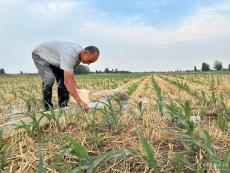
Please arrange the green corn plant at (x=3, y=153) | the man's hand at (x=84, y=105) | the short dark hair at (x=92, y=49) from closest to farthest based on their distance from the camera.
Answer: the green corn plant at (x=3, y=153) < the man's hand at (x=84, y=105) < the short dark hair at (x=92, y=49)

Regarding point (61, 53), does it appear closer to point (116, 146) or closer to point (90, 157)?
Result: point (116, 146)

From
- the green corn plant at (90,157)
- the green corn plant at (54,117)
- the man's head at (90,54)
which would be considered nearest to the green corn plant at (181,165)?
the green corn plant at (90,157)

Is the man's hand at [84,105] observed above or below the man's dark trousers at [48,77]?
below

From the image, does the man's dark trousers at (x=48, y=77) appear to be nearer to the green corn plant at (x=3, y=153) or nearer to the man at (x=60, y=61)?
the man at (x=60, y=61)

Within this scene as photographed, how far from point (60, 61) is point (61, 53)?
0.12 meters

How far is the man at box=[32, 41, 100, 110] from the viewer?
17.4ft

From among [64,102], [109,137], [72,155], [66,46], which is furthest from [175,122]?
[64,102]

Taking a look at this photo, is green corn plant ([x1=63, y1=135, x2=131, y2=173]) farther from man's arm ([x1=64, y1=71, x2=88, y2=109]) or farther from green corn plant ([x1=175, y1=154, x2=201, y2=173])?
man's arm ([x1=64, y1=71, x2=88, y2=109])

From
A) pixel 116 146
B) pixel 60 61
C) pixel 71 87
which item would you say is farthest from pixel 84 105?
pixel 116 146

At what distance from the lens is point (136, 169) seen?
287 cm

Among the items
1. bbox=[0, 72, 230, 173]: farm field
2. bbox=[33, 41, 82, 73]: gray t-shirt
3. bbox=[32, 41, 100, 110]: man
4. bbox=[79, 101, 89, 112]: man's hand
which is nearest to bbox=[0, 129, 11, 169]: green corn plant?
bbox=[0, 72, 230, 173]: farm field

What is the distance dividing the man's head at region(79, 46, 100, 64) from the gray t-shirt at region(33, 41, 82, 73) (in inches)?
7.5

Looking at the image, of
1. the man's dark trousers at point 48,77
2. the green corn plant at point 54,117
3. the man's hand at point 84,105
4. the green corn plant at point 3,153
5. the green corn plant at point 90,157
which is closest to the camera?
the green corn plant at point 90,157

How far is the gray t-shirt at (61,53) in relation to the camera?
5523 mm
